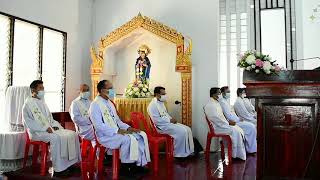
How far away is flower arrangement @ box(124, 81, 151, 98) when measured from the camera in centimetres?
654

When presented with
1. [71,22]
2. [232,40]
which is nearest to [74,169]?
[71,22]

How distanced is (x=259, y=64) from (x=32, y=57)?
4.64 m

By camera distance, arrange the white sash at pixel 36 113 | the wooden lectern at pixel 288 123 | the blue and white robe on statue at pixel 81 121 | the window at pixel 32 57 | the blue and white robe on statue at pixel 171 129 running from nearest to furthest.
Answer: the wooden lectern at pixel 288 123, the white sash at pixel 36 113, the blue and white robe on statue at pixel 81 121, the window at pixel 32 57, the blue and white robe on statue at pixel 171 129

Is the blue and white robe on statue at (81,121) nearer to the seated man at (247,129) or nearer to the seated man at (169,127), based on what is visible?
the seated man at (169,127)

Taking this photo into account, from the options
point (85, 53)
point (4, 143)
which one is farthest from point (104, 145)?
point (85, 53)

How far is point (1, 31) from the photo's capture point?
5.37m

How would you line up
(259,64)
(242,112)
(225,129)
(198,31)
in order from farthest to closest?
(242,112), (198,31), (225,129), (259,64)

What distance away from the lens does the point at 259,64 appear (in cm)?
295

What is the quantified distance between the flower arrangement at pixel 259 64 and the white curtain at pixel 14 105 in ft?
11.8

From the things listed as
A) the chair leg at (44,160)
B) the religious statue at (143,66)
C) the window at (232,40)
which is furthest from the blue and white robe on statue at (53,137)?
the window at (232,40)

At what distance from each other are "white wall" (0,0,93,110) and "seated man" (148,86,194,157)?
222cm

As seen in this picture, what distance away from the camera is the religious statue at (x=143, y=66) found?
6879 mm

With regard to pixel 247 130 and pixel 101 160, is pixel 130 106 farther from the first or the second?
pixel 247 130

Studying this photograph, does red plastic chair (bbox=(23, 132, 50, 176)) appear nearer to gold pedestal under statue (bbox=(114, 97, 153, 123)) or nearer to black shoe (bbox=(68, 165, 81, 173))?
black shoe (bbox=(68, 165, 81, 173))
